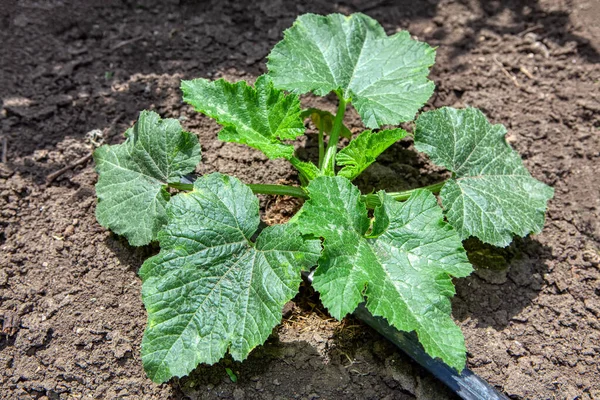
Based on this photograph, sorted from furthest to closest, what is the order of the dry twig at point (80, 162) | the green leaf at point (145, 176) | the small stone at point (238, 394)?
1. the dry twig at point (80, 162)
2. the green leaf at point (145, 176)
3. the small stone at point (238, 394)

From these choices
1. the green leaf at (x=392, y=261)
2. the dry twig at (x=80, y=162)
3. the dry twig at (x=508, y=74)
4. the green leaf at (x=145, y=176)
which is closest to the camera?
the green leaf at (x=392, y=261)

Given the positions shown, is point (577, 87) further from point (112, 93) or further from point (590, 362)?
point (112, 93)

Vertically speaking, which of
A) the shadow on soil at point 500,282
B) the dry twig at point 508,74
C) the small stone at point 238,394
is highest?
the dry twig at point 508,74

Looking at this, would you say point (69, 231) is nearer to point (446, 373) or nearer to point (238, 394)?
point (238, 394)

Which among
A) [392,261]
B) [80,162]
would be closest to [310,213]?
[392,261]

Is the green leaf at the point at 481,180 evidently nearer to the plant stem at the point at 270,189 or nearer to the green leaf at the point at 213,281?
the plant stem at the point at 270,189

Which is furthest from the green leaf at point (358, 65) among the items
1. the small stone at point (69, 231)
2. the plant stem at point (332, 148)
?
the small stone at point (69, 231)

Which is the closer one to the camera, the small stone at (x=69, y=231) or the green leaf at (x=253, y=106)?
the green leaf at (x=253, y=106)

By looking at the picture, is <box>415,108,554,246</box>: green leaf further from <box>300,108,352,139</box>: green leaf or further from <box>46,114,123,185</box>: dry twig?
<box>46,114,123,185</box>: dry twig
